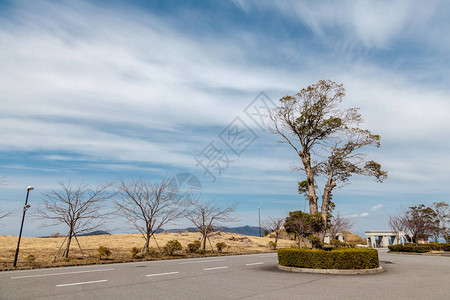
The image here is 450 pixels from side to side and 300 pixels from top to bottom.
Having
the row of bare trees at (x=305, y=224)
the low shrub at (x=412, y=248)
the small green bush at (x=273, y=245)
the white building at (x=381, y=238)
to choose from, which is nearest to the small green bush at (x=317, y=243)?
the row of bare trees at (x=305, y=224)

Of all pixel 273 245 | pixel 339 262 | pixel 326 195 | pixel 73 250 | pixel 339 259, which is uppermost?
pixel 326 195

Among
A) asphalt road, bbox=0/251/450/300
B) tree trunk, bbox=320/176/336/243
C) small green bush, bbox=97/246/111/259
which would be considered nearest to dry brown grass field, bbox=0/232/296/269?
small green bush, bbox=97/246/111/259

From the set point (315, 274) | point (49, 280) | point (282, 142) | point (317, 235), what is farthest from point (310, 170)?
point (49, 280)

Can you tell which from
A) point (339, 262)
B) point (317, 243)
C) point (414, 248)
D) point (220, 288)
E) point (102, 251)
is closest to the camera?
point (220, 288)

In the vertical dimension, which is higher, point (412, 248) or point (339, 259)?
point (339, 259)

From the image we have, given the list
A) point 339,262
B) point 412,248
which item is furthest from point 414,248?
point 339,262

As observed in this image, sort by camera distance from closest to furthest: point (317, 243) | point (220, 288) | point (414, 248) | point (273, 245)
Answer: point (220, 288) < point (317, 243) < point (414, 248) < point (273, 245)

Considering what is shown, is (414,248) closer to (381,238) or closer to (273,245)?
(273,245)

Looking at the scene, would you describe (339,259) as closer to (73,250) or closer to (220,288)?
(220,288)

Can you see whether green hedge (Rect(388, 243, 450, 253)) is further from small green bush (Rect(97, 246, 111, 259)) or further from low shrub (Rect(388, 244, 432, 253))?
small green bush (Rect(97, 246, 111, 259))

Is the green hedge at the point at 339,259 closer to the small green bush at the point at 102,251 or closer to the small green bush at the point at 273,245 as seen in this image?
the small green bush at the point at 102,251

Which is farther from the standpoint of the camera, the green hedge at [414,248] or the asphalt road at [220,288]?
the green hedge at [414,248]

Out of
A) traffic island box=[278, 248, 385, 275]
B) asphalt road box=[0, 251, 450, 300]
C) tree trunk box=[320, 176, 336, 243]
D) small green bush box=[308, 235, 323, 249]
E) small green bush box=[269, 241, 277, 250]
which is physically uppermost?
tree trunk box=[320, 176, 336, 243]

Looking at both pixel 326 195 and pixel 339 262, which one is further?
pixel 326 195
